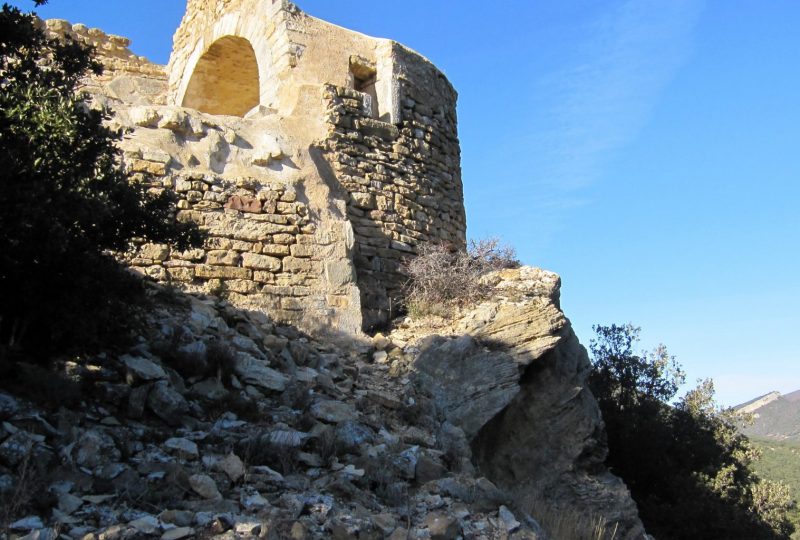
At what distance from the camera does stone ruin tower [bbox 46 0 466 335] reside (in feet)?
26.0

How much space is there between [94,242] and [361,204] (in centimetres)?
416

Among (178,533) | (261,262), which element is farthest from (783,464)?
(178,533)

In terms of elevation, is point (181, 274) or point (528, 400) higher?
point (181, 274)

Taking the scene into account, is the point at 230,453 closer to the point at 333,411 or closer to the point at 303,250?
the point at 333,411

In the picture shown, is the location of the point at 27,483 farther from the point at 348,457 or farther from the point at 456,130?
the point at 456,130

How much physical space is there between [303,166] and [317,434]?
4095mm

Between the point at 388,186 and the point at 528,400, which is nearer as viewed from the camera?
the point at 528,400

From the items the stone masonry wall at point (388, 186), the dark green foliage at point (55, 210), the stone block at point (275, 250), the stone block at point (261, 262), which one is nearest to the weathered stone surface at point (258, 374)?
the dark green foliage at point (55, 210)

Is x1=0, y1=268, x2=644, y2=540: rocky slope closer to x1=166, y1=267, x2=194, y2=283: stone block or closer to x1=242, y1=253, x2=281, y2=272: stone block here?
x1=166, y1=267, x2=194, y2=283: stone block

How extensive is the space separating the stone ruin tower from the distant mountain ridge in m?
46.1

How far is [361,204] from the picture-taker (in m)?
9.03

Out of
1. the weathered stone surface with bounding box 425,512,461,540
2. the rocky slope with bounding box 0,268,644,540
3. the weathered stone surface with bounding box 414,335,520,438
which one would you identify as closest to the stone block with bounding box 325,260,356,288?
the rocky slope with bounding box 0,268,644,540

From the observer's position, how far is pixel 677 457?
12.1m

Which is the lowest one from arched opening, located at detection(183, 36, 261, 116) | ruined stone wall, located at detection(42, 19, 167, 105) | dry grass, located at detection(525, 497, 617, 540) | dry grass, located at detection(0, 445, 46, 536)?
dry grass, located at detection(525, 497, 617, 540)
